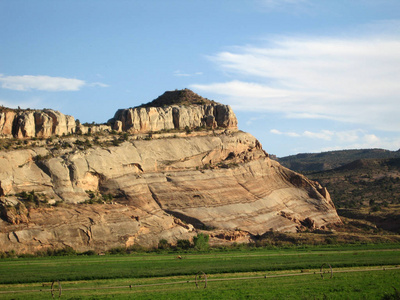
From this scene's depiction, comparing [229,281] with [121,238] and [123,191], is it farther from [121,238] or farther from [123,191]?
[123,191]

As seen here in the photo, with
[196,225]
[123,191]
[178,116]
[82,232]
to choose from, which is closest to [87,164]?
[123,191]

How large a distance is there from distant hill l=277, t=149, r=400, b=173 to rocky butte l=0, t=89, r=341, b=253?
286 feet

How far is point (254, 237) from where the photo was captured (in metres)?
56.5

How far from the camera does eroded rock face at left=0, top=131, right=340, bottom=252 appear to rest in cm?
4653

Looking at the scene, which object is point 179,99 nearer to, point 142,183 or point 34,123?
point 142,183

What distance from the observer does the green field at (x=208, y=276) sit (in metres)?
28.7

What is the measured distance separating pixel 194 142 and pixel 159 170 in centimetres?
696

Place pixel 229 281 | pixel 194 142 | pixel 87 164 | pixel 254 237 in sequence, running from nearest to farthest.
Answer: pixel 229 281 < pixel 87 164 < pixel 254 237 < pixel 194 142

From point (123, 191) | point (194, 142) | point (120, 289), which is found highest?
point (194, 142)

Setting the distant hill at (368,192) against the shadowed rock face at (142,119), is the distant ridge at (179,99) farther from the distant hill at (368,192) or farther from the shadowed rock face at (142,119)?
the distant hill at (368,192)

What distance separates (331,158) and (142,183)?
417ft

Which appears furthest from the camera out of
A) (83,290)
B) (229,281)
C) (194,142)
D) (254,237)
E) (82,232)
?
(194,142)

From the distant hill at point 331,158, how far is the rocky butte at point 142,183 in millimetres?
87311

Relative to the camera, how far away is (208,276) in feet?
114
